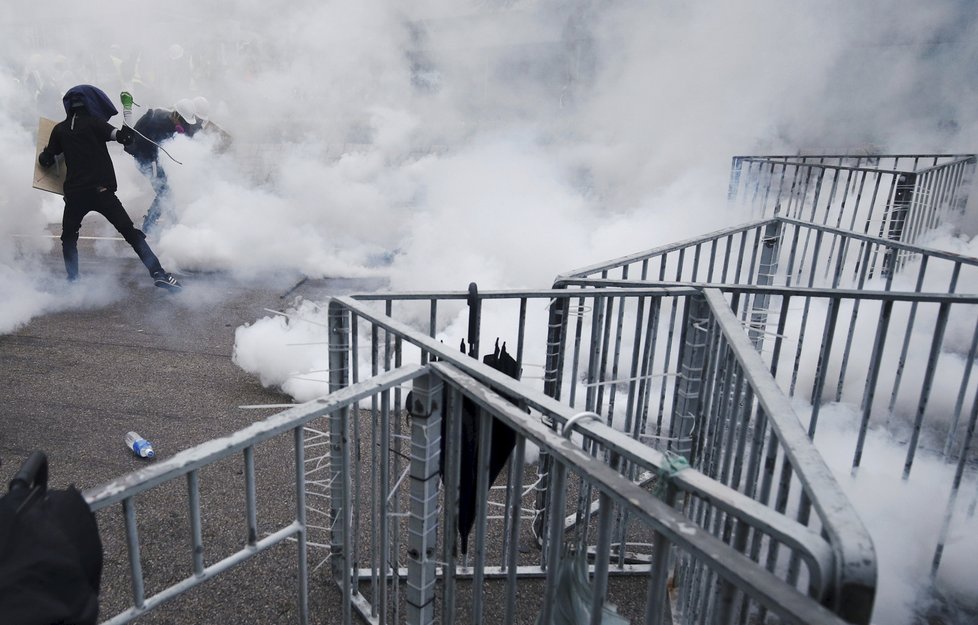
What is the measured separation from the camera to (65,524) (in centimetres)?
109

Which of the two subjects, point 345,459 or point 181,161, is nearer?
point 345,459

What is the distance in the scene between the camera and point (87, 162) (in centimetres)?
631

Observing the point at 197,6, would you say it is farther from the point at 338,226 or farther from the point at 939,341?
the point at 939,341

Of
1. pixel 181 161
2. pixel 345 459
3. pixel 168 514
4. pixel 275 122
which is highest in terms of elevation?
pixel 275 122

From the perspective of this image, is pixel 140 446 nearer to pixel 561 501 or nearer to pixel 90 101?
pixel 561 501

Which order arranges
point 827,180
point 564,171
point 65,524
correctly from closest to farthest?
point 65,524, point 827,180, point 564,171

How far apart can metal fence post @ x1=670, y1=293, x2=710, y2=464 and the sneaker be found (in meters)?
5.70

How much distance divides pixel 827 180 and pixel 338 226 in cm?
655

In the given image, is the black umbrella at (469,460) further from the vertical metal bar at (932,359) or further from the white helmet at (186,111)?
the white helmet at (186,111)

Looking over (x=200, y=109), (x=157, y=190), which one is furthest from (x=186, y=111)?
(x=157, y=190)

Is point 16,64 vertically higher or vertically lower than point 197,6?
lower

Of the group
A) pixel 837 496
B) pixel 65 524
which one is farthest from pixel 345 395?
pixel 837 496

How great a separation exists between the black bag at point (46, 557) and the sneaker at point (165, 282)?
599 cm

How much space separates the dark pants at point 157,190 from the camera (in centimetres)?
816
